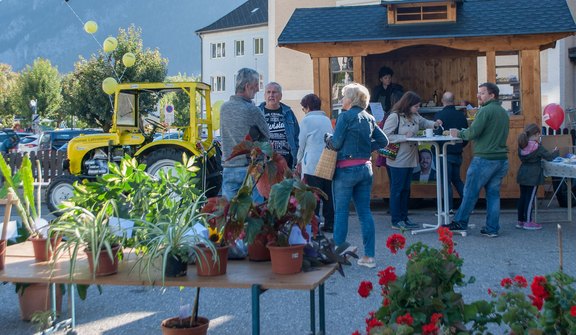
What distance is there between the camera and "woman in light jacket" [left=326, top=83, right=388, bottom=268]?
687cm

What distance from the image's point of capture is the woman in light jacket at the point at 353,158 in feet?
22.5

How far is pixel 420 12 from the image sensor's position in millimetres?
12102

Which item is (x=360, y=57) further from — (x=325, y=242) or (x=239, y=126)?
(x=325, y=242)

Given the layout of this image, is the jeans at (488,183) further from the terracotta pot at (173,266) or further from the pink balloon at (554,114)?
the terracotta pot at (173,266)

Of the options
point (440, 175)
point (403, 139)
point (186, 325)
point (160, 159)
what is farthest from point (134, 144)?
point (186, 325)

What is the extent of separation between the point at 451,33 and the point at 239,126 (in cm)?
562

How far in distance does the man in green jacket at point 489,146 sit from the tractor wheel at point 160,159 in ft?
18.0

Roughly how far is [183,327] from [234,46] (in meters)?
61.2

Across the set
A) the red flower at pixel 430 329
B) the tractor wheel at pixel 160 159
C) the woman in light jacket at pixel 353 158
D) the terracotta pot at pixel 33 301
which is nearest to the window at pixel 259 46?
the tractor wheel at pixel 160 159

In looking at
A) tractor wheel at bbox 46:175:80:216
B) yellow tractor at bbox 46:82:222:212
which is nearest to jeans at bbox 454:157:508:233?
yellow tractor at bbox 46:82:222:212

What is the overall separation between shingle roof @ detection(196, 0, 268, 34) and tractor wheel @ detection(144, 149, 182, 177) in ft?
165

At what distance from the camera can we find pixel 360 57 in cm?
1174

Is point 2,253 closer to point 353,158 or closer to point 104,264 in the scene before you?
point 104,264

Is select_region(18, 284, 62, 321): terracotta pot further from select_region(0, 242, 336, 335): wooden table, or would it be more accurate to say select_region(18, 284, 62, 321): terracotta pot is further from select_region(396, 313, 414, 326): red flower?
select_region(396, 313, 414, 326): red flower
